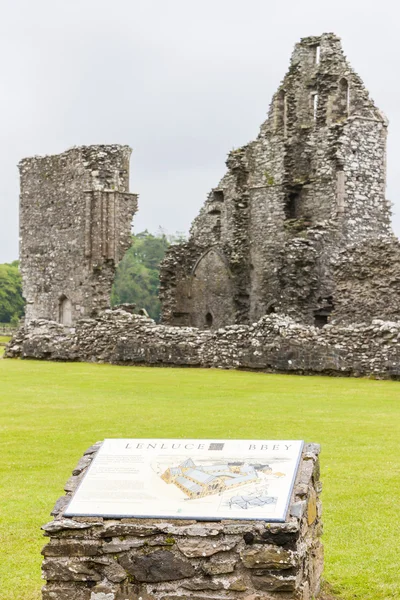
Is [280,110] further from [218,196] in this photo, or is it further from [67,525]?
[67,525]

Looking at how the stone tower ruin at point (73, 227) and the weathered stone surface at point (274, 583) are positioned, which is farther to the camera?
the stone tower ruin at point (73, 227)

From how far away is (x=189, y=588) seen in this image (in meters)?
5.73

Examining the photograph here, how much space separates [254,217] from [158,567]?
98.3 ft

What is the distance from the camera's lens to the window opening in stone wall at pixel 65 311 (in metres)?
35.0

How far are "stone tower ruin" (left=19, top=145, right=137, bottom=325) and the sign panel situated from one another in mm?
27233

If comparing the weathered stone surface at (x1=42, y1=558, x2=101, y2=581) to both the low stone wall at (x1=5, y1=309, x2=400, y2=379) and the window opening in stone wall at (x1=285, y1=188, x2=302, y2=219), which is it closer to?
the low stone wall at (x1=5, y1=309, x2=400, y2=379)

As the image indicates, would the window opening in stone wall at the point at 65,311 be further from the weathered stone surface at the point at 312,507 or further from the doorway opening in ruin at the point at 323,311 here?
the weathered stone surface at the point at 312,507

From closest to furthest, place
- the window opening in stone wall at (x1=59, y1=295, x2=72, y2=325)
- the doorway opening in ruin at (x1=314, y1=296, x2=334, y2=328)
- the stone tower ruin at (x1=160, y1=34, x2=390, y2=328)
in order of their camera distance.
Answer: the doorway opening in ruin at (x1=314, y1=296, x2=334, y2=328) < the stone tower ruin at (x1=160, y1=34, x2=390, y2=328) < the window opening in stone wall at (x1=59, y1=295, x2=72, y2=325)

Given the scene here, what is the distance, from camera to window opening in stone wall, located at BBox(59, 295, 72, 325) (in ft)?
115

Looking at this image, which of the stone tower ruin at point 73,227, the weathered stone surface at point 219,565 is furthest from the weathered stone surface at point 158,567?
the stone tower ruin at point 73,227

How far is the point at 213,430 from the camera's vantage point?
12.1m

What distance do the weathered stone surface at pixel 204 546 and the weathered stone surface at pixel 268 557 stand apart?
9 centimetres

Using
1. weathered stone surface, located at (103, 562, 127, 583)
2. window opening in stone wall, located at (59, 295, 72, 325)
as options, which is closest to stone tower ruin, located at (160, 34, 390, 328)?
window opening in stone wall, located at (59, 295, 72, 325)

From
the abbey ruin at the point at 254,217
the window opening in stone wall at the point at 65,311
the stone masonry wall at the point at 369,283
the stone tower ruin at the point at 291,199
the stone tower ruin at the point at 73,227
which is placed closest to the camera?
the stone masonry wall at the point at 369,283
